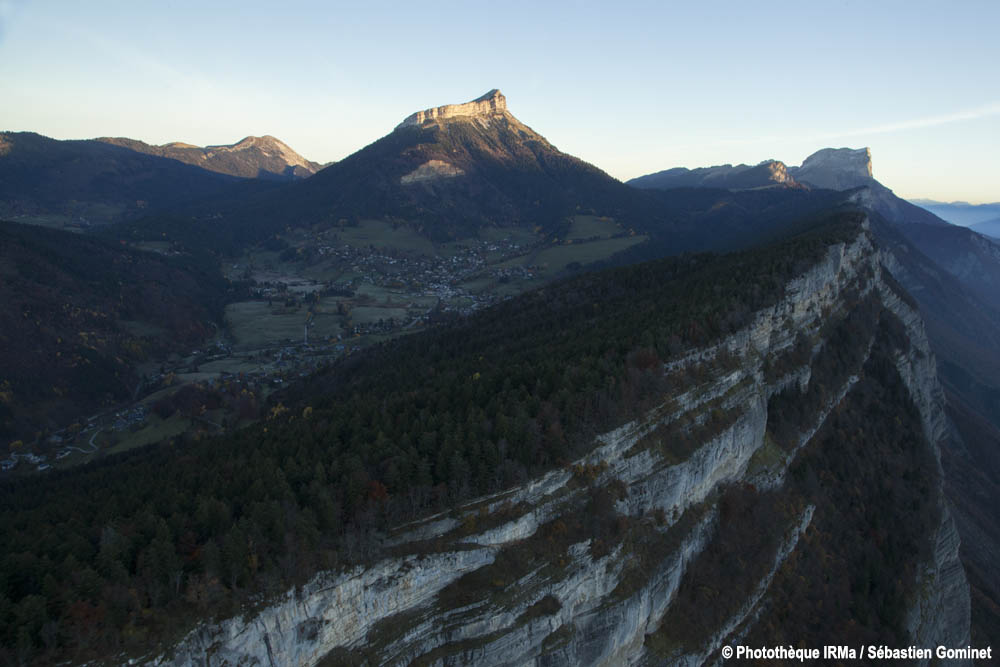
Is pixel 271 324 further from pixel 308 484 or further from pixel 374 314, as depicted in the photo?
pixel 308 484

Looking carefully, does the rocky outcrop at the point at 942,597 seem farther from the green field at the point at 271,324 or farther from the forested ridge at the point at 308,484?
the green field at the point at 271,324

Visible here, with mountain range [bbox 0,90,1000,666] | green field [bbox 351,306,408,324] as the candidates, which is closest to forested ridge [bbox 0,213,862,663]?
mountain range [bbox 0,90,1000,666]

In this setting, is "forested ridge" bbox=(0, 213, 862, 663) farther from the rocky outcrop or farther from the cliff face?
the rocky outcrop

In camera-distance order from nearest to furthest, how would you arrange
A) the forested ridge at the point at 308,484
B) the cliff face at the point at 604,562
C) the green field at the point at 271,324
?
the forested ridge at the point at 308,484, the cliff face at the point at 604,562, the green field at the point at 271,324

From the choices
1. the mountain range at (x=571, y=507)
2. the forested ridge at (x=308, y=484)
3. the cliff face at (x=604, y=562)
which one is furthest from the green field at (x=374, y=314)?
the cliff face at (x=604, y=562)

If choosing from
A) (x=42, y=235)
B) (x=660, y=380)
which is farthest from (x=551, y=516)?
(x=42, y=235)

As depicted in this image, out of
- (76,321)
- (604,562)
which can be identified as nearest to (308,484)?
(604,562)
